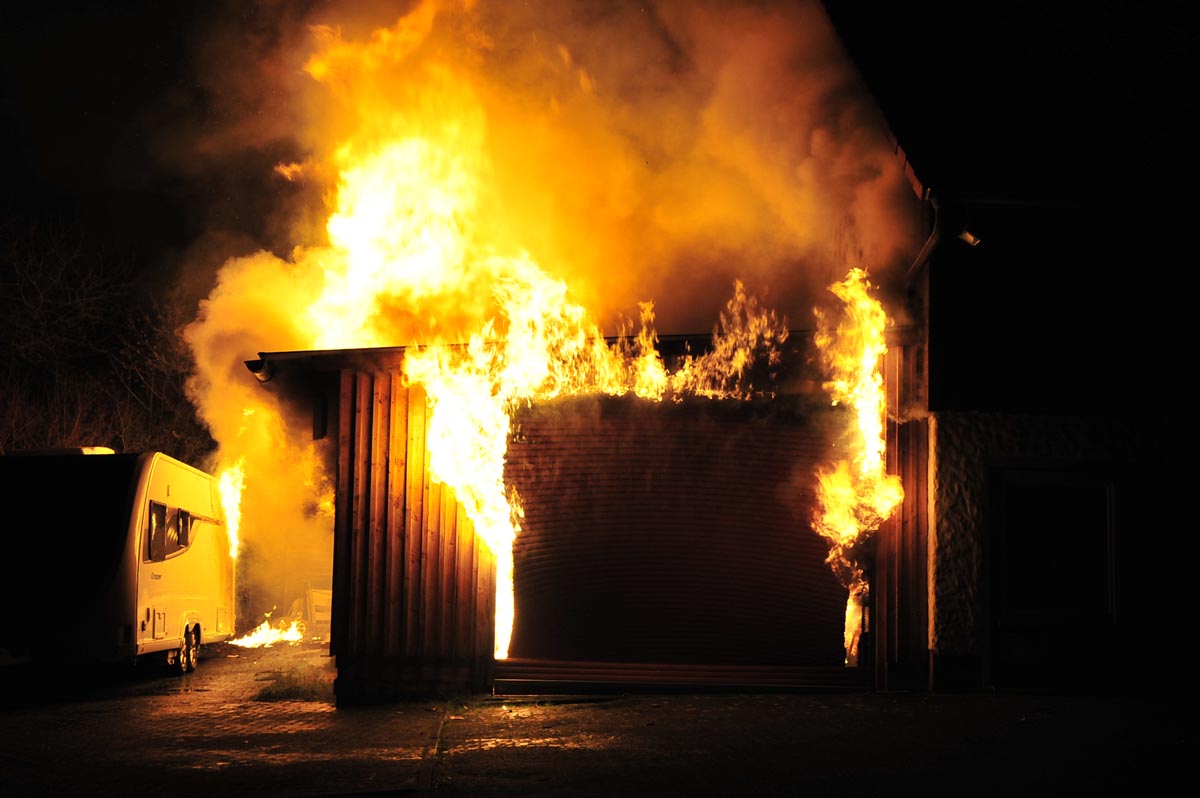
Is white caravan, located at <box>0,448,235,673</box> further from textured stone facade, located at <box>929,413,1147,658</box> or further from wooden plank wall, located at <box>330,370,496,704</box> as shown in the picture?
textured stone facade, located at <box>929,413,1147,658</box>

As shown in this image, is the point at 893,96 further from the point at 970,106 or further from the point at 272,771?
the point at 272,771

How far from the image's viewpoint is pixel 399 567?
11.3 metres

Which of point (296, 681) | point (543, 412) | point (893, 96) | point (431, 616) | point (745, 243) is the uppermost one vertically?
point (893, 96)

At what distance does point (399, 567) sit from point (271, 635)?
1190cm

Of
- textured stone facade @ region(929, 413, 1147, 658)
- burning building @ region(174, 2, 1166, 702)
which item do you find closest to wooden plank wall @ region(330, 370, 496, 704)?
burning building @ region(174, 2, 1166, 702)

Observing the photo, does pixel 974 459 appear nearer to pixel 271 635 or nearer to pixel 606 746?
pixel 606 746

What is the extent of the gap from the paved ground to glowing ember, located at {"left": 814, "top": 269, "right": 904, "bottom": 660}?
165 centimetres

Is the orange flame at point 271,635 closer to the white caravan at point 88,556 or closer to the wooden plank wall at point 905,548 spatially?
the white caravan at point 88,556

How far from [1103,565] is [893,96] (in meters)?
5.74

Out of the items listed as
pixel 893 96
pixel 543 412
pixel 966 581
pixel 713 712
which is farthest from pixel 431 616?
pixel 893 96

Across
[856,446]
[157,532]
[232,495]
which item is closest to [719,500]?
[856,446]

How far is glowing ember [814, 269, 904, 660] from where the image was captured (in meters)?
11.1

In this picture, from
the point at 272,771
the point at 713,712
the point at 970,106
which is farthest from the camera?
the point at 970,106

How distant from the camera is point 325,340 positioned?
15.5m
